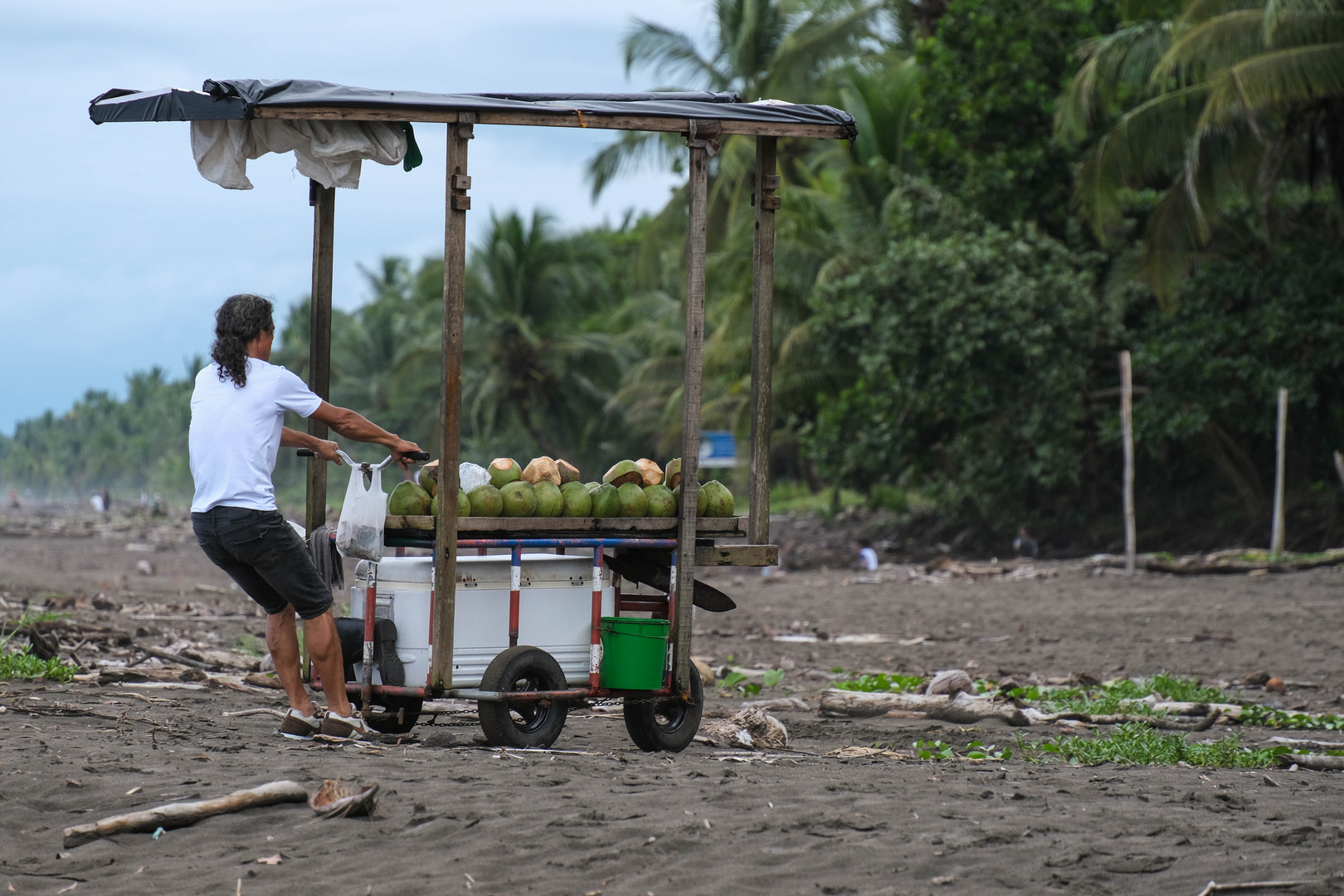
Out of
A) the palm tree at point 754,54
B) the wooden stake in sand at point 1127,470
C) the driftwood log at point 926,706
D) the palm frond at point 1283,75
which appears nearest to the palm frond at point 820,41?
the palm tree at point 754,54

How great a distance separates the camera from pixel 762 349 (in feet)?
20.7

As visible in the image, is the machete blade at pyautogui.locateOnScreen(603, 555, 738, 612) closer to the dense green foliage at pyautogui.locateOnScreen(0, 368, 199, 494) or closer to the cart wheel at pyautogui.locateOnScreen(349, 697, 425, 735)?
the cart wheel at pyautogui.locateOnScreen(349, 697, 425, 735)

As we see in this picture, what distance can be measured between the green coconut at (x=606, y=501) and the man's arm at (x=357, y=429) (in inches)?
33.9

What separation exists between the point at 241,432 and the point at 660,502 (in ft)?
6.07

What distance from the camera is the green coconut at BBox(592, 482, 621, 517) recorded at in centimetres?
605

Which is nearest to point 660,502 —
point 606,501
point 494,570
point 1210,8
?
point 606,501

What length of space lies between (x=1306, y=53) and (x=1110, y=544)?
1015 centimetres

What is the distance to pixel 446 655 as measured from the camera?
18.7 feet

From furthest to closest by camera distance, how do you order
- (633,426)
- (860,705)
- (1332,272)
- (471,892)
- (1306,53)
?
(633,426) < (1332,272) < (1306,53) < (860,705) < (471,892)

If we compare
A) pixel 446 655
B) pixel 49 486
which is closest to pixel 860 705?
pixel 446 655

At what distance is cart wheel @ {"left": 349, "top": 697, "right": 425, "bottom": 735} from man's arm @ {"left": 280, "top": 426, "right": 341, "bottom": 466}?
1148 mm

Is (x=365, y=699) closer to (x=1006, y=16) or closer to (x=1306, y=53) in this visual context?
(x=1306, y=53)

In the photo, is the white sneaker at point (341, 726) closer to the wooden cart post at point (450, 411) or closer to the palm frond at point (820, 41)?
the wooden cart post at point (450, 411)

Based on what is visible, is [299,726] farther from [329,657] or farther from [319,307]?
[319,307]
